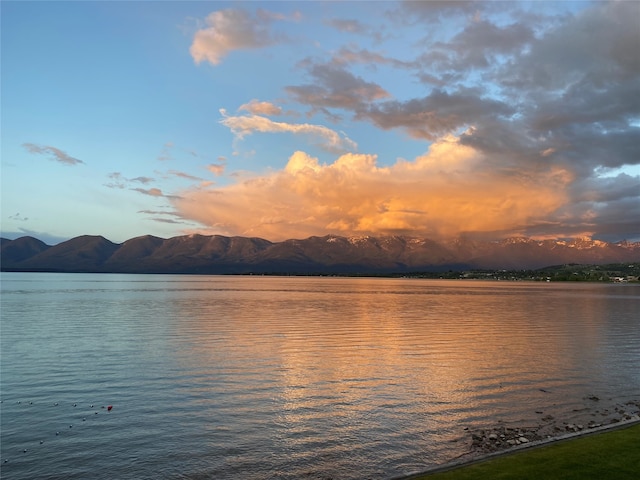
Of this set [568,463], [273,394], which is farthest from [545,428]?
[273,394]

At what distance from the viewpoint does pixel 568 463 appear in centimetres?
1692

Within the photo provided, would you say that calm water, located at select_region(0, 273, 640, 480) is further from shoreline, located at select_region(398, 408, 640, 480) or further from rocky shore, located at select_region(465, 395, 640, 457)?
shoreline, located at select_region(398, 408, 640, 480)

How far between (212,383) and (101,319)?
51176mm

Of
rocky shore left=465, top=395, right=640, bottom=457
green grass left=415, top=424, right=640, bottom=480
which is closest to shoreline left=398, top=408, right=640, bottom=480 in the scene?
rocky shore left=465, top=395, right=640, bottom=457

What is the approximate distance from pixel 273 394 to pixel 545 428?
17.1m

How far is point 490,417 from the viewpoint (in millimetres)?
27078

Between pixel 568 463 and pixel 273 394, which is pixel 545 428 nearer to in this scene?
pixel 568 463

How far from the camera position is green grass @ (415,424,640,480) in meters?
15.8

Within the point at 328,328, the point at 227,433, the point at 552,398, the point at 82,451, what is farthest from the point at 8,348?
the point at 552,398

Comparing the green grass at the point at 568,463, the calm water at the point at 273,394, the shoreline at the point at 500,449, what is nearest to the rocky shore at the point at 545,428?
the shoreline at the point at 500,449

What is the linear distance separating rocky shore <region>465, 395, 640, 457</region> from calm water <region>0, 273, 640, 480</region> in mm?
907

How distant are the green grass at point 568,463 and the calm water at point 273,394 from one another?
3.68 metres

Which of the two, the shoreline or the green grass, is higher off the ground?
the green grass

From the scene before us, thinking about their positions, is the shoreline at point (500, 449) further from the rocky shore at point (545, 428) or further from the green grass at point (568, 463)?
the green grass at point (568, 463)
